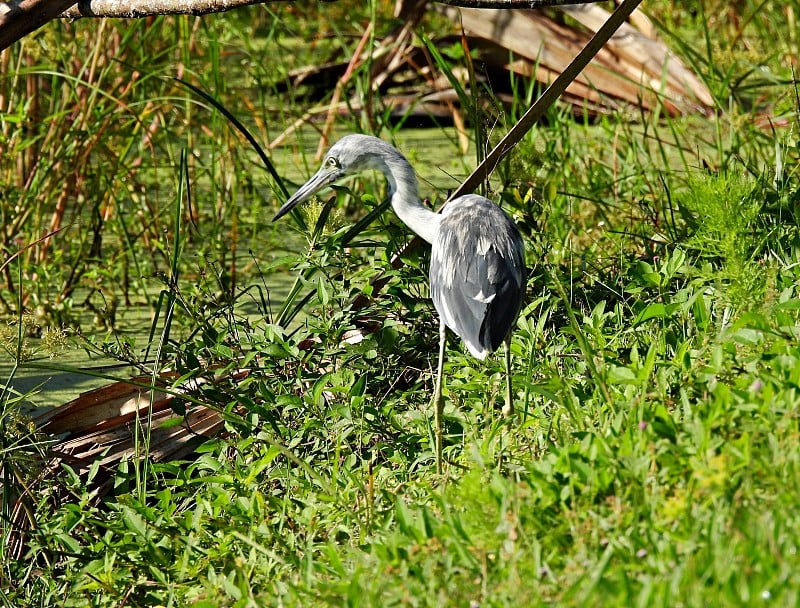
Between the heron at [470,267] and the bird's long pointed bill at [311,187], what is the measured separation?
0.74 ft

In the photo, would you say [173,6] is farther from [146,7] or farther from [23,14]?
[23,14]

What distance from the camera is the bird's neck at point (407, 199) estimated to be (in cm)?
288

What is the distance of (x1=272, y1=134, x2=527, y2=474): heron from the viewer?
2.52m

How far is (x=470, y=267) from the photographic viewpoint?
102 inches

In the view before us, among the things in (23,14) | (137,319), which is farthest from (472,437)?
(137,319)

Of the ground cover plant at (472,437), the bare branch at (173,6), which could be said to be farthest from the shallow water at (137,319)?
the bare branch at (173,6)

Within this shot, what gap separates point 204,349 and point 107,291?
4.03 ft

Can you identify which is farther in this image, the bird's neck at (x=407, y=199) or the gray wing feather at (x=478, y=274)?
the bird's neck at (x=407, y=199)

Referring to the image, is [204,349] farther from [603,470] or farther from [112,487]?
[603,470]

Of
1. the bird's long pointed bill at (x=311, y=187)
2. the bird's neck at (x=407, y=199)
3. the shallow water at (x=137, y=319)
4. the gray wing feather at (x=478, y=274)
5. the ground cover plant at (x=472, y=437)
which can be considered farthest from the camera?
the shallow water at (x=137, y=319)

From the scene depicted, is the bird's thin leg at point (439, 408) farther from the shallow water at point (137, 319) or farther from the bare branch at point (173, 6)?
the bare branch at point (173, 6)

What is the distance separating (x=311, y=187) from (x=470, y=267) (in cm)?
75

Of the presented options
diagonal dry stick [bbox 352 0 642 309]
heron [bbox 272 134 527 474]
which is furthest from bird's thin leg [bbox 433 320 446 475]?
diagonal dry stick [bbox 352 0 642 309]

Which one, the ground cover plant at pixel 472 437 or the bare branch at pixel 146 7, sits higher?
the bare branch at pixel 146 7
